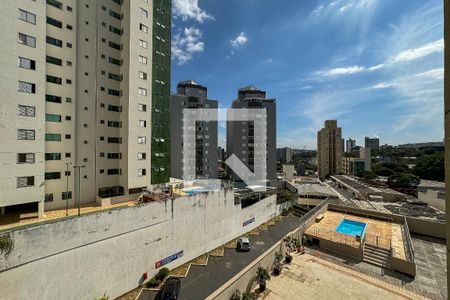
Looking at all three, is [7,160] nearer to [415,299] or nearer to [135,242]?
[135,242]

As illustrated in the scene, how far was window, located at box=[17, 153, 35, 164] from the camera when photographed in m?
17.2

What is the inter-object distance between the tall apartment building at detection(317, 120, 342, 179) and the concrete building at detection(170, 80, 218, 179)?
214ft

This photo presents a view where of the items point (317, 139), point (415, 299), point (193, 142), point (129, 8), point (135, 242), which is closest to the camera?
point (415, 299)

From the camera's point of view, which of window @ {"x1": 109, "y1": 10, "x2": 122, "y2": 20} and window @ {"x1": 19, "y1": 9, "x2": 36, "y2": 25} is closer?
window @ {"x1": 19, "y1": 9, "x2": 36, "y2": 25}

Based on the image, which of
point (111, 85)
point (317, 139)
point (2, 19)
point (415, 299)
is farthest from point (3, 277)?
point (317, 139)

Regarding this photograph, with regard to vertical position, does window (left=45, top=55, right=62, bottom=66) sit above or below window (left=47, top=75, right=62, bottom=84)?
above

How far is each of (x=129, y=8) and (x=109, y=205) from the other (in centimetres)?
2443

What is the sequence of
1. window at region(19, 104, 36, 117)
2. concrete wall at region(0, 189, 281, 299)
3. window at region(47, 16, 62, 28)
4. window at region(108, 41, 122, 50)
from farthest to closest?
1. window at region(108, 41, 122, 50)
2. window at region(47, 16, 62, 28)
3. window at region(19, 104, 36, 117)
4. concrete wall at region(0, 189, 281, 299)

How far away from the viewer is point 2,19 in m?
16.5

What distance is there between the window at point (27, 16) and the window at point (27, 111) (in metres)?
7.76

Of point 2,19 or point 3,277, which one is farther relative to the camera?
point 2,19

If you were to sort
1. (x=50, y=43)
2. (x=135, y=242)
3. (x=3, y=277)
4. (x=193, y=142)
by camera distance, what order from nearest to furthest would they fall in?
(x=3, y=277)
(x=135, y=242)
(x=50, y=43)
(x=193, y=142)

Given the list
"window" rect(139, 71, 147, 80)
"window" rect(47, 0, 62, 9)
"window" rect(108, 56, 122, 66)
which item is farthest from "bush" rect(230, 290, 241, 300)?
"window" rect(47, 0, 62, 9)

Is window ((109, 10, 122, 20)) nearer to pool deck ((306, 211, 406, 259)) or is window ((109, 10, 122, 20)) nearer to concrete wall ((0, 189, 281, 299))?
concrete wall ((0, 189, 281, 299))
